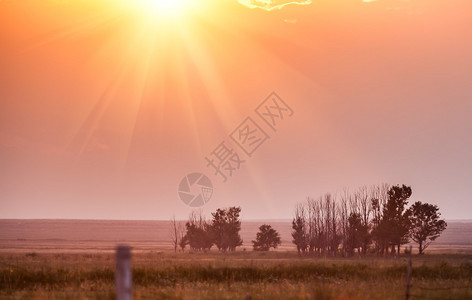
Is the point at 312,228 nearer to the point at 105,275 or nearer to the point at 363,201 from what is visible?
the point at 363,201

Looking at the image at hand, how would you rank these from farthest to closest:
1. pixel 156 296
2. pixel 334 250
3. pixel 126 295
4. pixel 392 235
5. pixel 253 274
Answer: pixel 334 250, pixel 392 235, pixel 253 274, pixel 156 296, pixel 126 295

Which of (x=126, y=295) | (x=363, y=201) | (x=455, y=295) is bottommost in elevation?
(x=455, y=295)

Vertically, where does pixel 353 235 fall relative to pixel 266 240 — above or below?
above

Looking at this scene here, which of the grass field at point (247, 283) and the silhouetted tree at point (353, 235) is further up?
the silhouetted tree at point (353, 235)

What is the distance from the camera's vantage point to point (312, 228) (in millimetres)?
112875

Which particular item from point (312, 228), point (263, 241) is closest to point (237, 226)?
point (263, 241)

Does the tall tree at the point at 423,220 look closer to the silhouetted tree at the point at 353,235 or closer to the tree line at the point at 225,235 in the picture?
the silhouetted tree at the point at 353,235

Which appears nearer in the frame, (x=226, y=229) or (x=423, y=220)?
(x=423, y=220)

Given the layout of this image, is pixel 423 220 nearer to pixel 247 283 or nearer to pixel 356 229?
pixel 356 229

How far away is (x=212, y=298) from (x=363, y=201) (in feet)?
281

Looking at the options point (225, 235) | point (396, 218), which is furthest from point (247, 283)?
point (225, 235)

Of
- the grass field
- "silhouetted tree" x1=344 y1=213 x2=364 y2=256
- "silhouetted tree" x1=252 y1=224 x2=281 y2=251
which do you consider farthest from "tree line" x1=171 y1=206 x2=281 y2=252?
the grass field

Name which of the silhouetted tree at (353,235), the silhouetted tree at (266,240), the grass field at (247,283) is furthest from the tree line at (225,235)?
the grass field at (247,283)

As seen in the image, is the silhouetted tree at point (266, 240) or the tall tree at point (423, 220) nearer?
the tall tree at point (423, 220)
